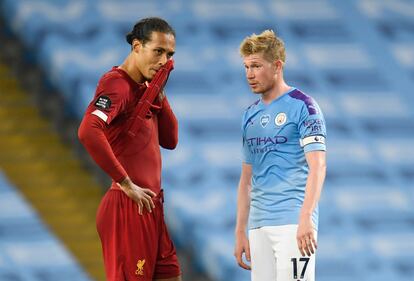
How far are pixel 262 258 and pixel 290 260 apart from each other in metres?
0.14

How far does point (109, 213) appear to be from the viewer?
12.5 ft

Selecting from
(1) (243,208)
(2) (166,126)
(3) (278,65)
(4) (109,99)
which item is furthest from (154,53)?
(1) (243,208)

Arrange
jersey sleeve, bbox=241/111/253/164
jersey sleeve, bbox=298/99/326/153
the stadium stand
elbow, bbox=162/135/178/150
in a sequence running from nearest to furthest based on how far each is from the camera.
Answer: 1. jersey sleeve, bbox=298/99/326/153
2. jersey sleeve, bbox=241/111/253/164
3. elbow, bbox=162/135/178/150
4. the stadium stand

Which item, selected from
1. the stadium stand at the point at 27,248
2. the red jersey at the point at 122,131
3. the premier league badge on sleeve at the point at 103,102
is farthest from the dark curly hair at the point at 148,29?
the stadium stand at the point at 27,248

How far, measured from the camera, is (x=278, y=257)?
12.3 feet

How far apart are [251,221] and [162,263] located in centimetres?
39

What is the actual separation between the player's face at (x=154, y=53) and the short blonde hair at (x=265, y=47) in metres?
0.29

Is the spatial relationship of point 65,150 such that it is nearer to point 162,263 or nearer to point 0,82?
point 0,82

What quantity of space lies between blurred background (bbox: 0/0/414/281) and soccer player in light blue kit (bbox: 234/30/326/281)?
3.41m

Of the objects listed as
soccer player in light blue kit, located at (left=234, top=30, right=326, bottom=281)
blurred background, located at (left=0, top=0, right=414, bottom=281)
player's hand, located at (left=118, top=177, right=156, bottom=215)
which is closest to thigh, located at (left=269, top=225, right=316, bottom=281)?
soccer player in light blue kit, located at (left=234, top=30, right=326, bottom=281)

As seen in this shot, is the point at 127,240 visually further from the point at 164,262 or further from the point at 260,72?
the point at 260,72

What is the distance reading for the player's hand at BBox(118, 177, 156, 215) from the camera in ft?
11.9

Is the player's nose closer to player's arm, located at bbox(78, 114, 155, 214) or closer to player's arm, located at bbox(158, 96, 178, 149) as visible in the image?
player's arm, located at bbox(158, 96, 178, 149)

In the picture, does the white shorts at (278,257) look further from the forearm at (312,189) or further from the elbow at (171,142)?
the elbow at (171,142)
